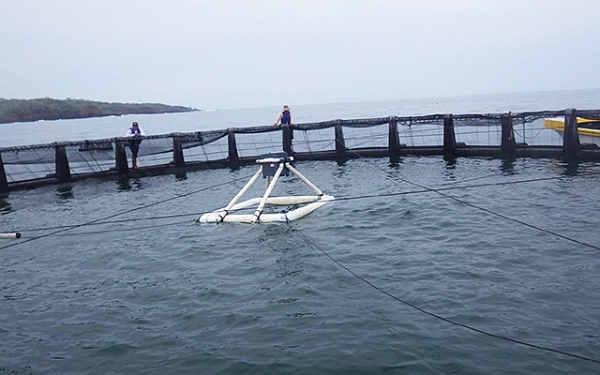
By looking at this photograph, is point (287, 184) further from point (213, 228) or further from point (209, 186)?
point (213, 228)

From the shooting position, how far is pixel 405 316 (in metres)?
6.43

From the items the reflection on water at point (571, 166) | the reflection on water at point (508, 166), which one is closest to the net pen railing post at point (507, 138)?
the reflection on water at point (508, 166)

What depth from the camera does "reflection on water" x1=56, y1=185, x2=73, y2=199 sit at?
16942mm

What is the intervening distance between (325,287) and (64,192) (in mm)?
13626

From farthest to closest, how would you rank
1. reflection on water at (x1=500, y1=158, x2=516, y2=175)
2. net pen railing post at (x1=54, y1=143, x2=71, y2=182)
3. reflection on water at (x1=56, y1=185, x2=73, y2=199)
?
net pen railing post at (x1=54, y1=143, x2=71, y2=182), reflection on water at (x1=56, y1=185, x2=73, y2=199), reflection on water at (x1=500, y1=158, x2=516, y2=175)

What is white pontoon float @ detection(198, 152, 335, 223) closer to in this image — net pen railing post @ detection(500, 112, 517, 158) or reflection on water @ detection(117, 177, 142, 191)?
reflection on water @ detection(117, 177, 142, 191)

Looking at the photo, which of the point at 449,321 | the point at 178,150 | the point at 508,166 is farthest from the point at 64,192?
the point at 508,166

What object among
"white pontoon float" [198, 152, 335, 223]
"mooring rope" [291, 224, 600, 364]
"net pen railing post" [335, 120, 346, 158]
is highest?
"net pen railing post" [335, 120, 346, 158]

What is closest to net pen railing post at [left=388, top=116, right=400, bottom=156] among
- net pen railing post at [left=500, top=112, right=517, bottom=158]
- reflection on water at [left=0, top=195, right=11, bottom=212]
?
net pen railing post at [left=500, top=112, right=517, bottom=158]

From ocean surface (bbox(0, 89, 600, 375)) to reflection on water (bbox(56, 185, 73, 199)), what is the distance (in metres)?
3.12

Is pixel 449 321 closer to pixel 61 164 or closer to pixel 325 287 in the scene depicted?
pixel 325 287

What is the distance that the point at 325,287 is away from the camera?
762 cm

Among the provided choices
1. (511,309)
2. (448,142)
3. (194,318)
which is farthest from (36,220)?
(448,142)

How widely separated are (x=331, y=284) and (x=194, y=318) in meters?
2.21
